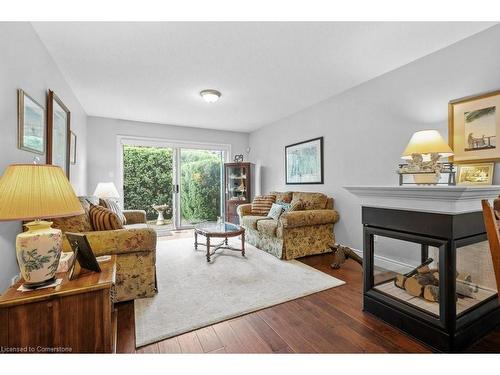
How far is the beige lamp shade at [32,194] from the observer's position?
1.10m

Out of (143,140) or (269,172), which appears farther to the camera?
(269,172)

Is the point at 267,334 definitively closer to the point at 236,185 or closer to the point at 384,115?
the point at 384,115

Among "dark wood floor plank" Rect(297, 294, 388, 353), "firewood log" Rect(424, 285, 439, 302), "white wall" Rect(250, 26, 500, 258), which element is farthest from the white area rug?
"white wall" Rect(250, 26, 500, 258)

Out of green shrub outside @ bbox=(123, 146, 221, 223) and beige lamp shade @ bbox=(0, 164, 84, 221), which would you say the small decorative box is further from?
green shrub outside @ bbox=(123, 146, 221, 223)

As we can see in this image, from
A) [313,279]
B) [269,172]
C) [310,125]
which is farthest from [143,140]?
[313,279]

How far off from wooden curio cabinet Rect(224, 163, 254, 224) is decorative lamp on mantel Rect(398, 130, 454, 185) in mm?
3741

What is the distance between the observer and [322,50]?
95.0 inches

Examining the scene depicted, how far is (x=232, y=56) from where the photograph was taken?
8.24 ft

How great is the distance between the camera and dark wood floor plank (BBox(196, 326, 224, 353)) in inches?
60.6

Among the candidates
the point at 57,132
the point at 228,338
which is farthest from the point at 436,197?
the point at 57,132

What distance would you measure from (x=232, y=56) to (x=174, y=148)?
3.37 m
